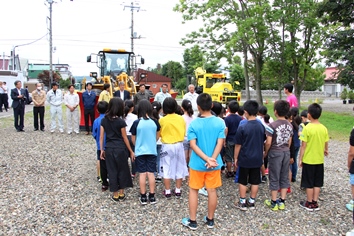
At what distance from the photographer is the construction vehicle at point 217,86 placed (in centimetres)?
2128

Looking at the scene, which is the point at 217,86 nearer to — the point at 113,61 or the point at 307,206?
the point at 113,61

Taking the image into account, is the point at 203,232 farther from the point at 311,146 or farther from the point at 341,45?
the point at 341,45

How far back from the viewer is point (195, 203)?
13.4 ft

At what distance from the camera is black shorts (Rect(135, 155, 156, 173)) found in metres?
4.95

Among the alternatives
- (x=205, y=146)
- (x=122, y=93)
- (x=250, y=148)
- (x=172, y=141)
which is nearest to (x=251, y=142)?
(x=250, y=148)

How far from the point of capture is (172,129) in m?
5.04

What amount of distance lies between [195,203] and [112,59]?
11222mm

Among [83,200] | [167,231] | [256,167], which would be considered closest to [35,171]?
[83,200]

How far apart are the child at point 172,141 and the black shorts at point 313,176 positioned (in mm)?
1885

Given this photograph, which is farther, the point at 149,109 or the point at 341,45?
the point at 341,45

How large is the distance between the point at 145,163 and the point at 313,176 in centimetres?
256

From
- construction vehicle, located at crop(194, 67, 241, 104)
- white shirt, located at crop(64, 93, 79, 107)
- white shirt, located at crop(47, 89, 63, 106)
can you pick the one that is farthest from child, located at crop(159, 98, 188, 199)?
construction vehicle, located at crop(194, 67, 241, 104)

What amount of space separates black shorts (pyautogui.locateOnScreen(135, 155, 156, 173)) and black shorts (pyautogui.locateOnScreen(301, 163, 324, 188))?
2.33 meters

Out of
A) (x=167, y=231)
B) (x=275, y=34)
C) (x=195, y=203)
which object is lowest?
(x=167, y=231)
